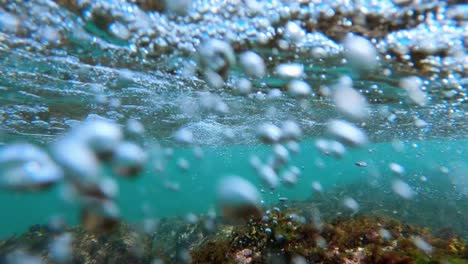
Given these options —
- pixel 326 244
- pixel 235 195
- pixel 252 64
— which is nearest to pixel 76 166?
pixel 235 195

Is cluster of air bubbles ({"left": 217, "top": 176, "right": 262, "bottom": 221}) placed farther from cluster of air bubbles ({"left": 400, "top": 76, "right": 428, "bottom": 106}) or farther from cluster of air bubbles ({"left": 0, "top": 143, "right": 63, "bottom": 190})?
cluster of air bubbles ({"left": 400, "top": 76, "right": 428, "bottom": 106})

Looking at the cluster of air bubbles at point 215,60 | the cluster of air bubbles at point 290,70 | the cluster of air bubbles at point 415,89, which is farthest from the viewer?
the cluster of air bubbles at point 415,89

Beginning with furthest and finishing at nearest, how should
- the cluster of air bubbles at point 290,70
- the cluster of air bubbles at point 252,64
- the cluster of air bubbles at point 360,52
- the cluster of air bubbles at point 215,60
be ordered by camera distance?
the cluster of air bubbles at point 290,70 → the cluster of air bubbles at point 252,64 → the cluster of air bubbles at point 215,60 → the cluster of air bubbles at point 360,52

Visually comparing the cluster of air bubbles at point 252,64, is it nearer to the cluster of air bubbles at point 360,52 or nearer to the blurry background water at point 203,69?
the blurry background water at point 203,69

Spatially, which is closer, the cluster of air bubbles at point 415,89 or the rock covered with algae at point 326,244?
the rock covered with algae at point 326,244

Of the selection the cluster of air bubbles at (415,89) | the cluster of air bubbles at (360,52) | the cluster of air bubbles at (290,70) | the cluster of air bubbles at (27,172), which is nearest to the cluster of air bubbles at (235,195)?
the cluster of air bubbles at (27,172)

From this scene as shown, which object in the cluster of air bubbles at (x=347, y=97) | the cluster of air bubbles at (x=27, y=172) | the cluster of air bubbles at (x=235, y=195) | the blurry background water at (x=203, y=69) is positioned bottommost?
the cluster of air bubbles at (x=27, y=172)

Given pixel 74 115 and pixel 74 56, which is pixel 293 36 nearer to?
pixel 74 56

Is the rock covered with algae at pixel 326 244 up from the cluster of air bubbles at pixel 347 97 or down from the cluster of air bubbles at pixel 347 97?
A: down

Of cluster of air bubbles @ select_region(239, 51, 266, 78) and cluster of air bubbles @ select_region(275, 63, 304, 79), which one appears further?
cluster of air bubbles @ select_region(275, 63, 304, 79)

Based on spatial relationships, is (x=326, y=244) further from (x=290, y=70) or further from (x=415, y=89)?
(x=415, y=89)

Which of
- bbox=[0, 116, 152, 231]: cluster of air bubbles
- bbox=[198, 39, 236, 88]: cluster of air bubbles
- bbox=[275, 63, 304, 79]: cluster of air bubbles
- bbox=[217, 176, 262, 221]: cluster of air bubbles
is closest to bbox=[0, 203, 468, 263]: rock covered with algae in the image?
bbox=[217, 176, 262, 221]: cluster of air bubbles
